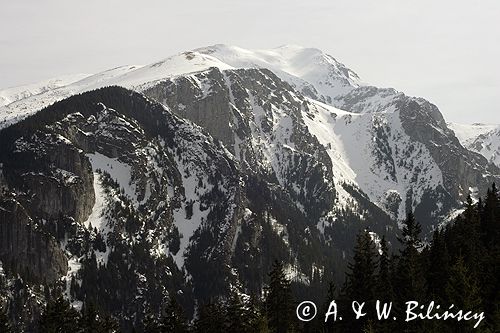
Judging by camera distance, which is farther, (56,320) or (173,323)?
(56,320)

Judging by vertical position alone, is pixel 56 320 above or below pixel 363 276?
below

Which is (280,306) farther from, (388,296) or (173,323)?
(173,323)

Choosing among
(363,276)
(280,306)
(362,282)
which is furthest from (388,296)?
(280,306)

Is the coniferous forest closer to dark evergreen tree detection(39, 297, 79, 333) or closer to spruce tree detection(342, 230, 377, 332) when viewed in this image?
spruce tree detection(342, 230, 377, 332)

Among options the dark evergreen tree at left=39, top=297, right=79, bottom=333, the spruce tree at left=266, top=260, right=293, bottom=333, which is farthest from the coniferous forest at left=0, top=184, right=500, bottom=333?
the dark evergreen tree at left=39, top=297, right=79, bottom=333

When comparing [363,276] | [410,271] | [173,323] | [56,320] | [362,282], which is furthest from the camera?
[56,320]

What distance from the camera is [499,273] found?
7512 centimetres

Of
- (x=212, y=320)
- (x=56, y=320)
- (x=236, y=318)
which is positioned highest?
(x=236, y=318)

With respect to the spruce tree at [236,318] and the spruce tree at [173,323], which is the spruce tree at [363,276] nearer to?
the spruce tree at [236,318]

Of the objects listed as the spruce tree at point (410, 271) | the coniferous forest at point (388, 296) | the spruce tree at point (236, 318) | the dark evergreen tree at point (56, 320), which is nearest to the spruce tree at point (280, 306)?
the coniferous forest at point (388, 296)

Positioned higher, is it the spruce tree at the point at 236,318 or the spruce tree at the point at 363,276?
the spruce tree at the point at 363,276

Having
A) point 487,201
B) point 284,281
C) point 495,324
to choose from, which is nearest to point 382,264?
point 284,281

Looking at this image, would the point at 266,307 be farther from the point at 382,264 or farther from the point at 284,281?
the point at 382,264

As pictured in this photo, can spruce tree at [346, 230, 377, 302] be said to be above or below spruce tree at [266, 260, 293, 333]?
above
